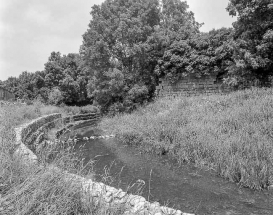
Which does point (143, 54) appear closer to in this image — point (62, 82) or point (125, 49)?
point (125, 49)

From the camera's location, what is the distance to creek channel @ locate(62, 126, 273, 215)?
14.3 feet

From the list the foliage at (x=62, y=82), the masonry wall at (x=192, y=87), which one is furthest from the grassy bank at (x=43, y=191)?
the foliage at (x=62, y=82)

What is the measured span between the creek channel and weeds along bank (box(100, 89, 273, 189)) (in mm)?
382

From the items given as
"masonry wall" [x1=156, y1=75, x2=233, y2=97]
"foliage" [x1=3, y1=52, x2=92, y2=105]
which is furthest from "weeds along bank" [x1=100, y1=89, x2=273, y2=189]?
"foliage" [x1=3, y1=52, x2=92, y2=105]

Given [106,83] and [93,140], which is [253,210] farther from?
[106,83]

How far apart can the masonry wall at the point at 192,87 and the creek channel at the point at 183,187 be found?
33.0 ft

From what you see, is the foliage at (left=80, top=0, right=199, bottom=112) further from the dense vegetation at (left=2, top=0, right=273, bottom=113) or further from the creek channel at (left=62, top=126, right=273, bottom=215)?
the creek channel at (left=62, top=126, right=273, bottom=215)

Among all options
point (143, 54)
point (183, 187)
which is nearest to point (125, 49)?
point (143, 54)

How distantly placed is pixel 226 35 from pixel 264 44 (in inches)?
154

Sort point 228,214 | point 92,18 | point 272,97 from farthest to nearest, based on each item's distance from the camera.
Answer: point 92,18
point 272,97
point 228,214

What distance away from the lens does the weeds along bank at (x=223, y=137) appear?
5.61 m

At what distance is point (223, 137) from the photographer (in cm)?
739

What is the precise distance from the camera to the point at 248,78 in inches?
537

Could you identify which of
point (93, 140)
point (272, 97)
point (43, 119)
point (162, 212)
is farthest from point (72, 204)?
point (43, 119)
